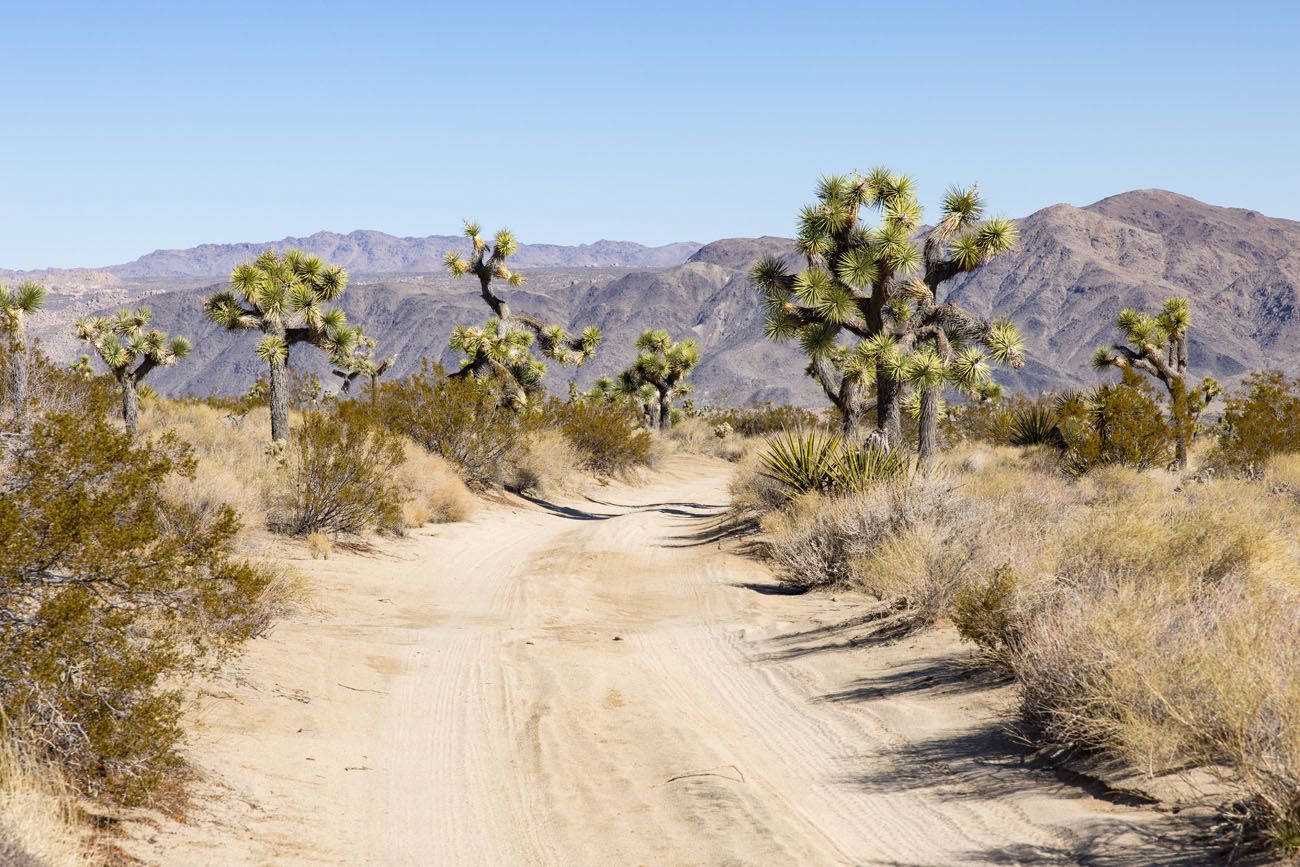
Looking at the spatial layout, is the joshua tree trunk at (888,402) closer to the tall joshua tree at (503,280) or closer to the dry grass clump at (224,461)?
the dry grass clump at (224,461)

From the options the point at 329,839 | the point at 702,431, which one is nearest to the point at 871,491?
the point at 329,839

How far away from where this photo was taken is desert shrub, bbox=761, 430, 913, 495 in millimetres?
16641

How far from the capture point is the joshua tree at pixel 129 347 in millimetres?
29766

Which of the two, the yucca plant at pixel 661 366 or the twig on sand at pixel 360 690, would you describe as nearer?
the twig on sand at pixel 360 690

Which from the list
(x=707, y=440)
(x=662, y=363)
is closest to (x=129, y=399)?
(x=662, y=363)

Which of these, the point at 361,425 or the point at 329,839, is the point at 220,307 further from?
the point at 329,839

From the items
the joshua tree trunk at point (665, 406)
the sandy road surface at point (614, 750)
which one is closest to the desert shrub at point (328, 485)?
the sandy road surface at point (614, 750)

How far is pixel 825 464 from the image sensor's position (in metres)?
17.7

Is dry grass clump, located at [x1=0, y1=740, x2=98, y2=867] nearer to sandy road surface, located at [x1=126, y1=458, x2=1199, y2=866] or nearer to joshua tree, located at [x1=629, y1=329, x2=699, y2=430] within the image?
sandy road surface, located at [x1=126, y1=458, x2=1199, y2=866]

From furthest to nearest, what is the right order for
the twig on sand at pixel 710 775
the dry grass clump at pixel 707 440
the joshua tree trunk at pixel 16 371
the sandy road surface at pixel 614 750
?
the dry grass clump at pixel 707 440
the joshua tree trunk at pixel 16 371
the twig on sand at pixel 710 775
the sandy road surface at pixel 614 750

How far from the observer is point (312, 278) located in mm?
25062

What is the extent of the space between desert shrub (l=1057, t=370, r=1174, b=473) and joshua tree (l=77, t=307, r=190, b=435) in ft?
76.0

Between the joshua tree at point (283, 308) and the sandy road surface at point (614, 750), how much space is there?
1182cm

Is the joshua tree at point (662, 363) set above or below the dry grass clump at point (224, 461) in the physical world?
above
